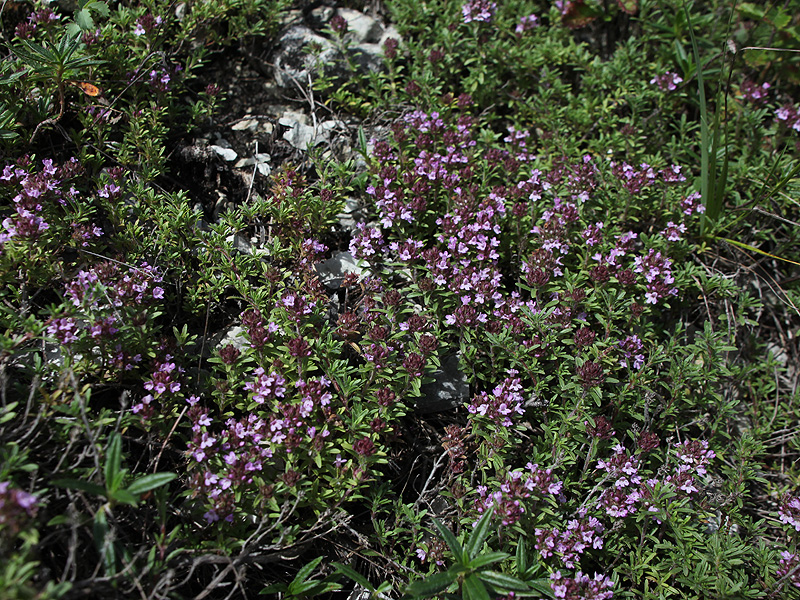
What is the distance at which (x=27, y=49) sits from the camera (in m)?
4.22

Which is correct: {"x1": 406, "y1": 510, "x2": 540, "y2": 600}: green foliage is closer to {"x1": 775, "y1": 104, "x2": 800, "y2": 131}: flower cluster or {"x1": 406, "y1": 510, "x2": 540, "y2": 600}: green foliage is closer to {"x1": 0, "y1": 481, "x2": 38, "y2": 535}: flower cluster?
{"x1": 0, "y1": 481, "x2": 38, "y2": 535}: flower cluster

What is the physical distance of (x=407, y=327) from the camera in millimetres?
3840

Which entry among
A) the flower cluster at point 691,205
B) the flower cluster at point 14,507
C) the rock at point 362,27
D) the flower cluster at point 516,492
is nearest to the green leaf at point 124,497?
the flower cluster at point 14,507

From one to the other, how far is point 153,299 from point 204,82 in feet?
8.83

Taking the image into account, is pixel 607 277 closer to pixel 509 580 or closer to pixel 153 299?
pixel 509 580

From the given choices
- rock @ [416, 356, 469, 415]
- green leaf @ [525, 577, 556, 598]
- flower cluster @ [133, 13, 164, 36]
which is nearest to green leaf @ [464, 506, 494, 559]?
green leaf @ [525, 577, 556, 598]

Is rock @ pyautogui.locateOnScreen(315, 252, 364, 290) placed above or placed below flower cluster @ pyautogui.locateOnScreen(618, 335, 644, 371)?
above

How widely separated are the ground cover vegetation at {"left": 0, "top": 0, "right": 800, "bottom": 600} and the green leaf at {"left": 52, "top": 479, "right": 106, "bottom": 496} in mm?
12

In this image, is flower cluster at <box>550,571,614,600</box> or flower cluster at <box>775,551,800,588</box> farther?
flower cluster at <box>775,551,800,588</box>

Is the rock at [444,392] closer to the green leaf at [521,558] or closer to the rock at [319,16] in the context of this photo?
the green leaf at [521,558]

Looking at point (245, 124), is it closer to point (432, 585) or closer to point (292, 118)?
point (292, 118)

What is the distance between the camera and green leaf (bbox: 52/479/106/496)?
2531mm

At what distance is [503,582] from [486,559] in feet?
0.50

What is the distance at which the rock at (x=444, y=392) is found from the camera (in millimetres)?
4043
